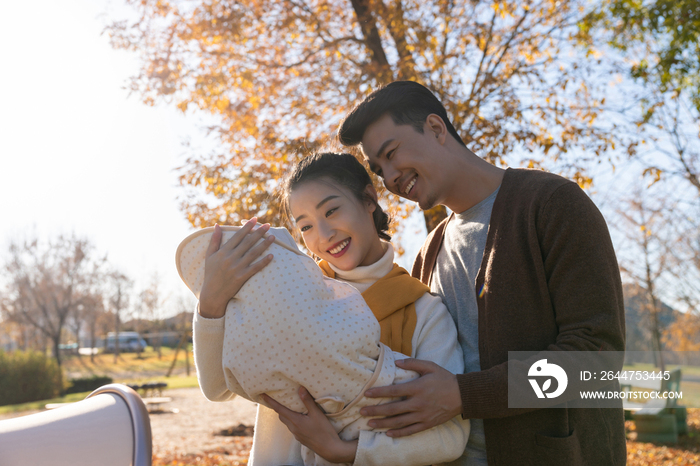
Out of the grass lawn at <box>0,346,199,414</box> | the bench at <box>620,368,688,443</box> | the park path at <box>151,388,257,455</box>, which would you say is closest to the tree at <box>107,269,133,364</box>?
the grass lawn at <box>0,346,199,414</box>

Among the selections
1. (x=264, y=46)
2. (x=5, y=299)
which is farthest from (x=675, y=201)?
(x=5, y=299)

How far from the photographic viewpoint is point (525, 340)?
164cm

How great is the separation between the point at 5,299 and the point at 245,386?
34275mm

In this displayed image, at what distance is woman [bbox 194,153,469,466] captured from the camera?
1.40 m

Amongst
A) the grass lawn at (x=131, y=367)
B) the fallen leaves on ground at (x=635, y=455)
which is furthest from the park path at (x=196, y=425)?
the grass lawn at (x=131, y=367)

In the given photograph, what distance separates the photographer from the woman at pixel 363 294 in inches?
55.3

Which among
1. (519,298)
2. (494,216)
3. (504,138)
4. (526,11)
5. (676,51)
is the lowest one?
(519,298)

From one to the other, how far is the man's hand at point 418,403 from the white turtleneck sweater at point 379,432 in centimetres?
5

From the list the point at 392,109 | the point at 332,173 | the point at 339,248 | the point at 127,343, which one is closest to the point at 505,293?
the point at 339,248

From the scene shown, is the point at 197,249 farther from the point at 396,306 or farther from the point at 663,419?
the point at 663,419

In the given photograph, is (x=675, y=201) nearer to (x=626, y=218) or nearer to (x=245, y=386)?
(x=626, y=218)

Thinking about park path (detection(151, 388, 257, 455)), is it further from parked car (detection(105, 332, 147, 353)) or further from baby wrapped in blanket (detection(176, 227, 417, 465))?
parked car (detection(105, 332, 147, 353))

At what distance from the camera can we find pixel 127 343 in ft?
147

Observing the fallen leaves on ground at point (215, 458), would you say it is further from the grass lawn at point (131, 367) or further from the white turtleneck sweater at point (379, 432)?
the grass lawn at point (131, 367)
